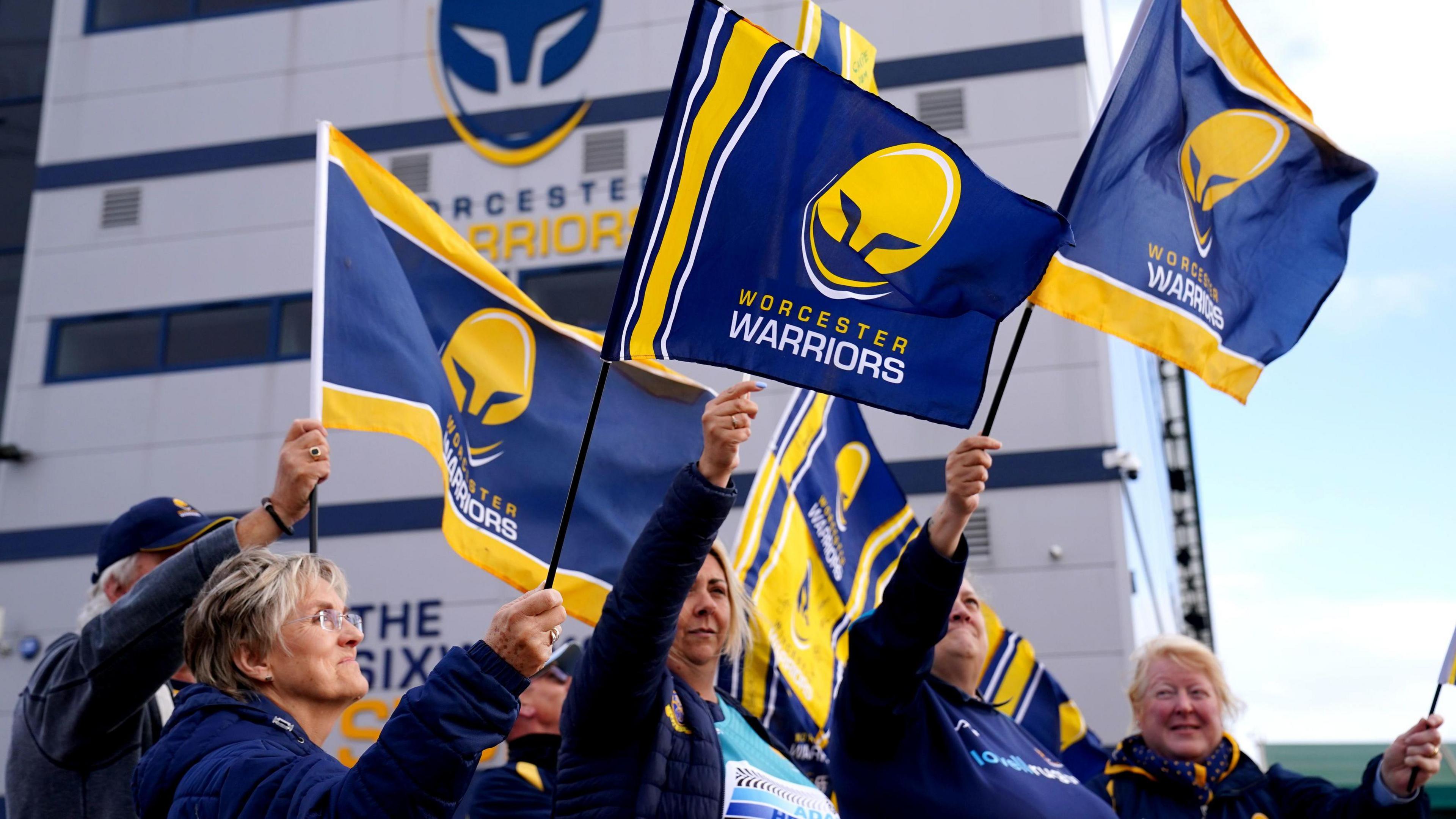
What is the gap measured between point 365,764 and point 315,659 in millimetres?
544

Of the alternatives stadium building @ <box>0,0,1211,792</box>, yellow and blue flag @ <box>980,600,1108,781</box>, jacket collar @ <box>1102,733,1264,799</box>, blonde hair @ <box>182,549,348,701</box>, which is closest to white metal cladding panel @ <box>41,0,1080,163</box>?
stadium building @ <box>0,0,1211,792</box>

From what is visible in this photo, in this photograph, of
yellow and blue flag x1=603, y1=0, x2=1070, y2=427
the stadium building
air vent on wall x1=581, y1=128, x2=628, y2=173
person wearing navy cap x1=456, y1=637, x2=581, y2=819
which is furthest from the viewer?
air vent on wall x1=581, y1=128, x2=628, y2=173

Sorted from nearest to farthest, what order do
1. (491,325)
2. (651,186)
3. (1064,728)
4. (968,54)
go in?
(651,186), (491,325), (1064,728), (968,54)

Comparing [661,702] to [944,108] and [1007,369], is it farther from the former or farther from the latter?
[944,108]

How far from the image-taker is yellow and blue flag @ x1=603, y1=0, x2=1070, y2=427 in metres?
3.21

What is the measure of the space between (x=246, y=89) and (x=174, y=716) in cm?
1287

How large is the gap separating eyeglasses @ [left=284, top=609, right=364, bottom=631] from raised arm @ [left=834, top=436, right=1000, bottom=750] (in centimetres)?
150

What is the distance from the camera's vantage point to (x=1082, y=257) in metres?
4.16

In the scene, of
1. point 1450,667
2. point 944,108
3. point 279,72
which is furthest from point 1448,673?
point 279,72

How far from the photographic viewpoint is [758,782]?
3430mm

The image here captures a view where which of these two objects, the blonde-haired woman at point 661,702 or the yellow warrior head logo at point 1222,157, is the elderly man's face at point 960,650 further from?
the yellow warrior head logo at point 1222,157

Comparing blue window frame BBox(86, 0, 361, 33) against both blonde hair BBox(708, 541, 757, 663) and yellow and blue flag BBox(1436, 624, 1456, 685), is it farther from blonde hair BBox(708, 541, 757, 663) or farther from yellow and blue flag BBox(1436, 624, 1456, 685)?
yellow and blue flag BBox(1436, 624, 1456, 685)

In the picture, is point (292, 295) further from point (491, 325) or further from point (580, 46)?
point (491, 325)

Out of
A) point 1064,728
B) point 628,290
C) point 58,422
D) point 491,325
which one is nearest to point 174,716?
point 628,290
